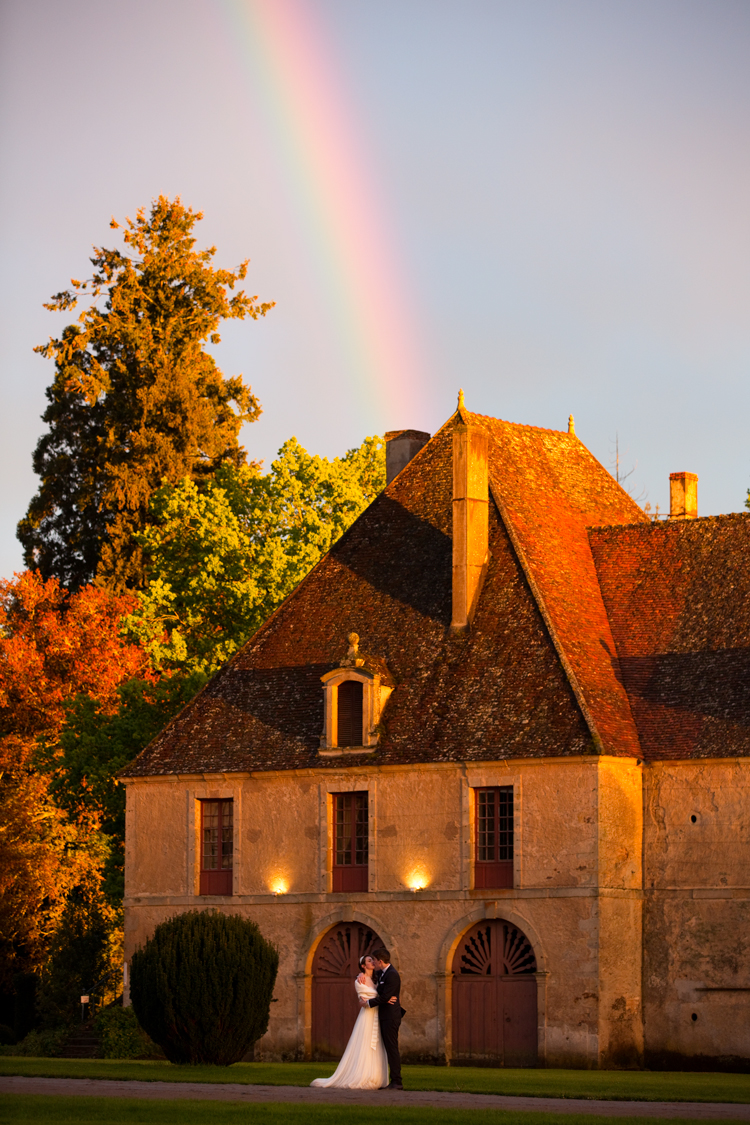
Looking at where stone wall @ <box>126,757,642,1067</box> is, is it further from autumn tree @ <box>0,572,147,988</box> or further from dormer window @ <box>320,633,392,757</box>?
autumn tree @ <box>0,572,147,988</box>

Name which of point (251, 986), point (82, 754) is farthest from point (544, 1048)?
point (82, 754)

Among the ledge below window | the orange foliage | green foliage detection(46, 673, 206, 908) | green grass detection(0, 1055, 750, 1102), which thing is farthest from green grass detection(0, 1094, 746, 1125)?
the orange foliage

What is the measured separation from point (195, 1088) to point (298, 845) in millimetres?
15357

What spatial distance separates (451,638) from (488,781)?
393cm

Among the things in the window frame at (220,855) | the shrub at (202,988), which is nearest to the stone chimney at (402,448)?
the window frame at (220,855)

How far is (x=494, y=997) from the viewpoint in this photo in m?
37.2

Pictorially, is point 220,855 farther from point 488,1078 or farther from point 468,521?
point 488,1078

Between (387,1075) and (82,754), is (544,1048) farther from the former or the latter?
(82,754)

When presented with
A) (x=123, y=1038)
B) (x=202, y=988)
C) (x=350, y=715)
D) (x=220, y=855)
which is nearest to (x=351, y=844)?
(x=350, y=715)

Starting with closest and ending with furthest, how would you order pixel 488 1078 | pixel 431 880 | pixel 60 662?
pixel 488 1078, pixel 431 880, pixel 60 662

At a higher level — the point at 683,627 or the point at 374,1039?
the point at 683,627

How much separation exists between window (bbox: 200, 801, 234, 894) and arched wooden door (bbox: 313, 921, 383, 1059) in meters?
2.89

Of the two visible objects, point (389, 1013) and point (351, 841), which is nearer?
point (389, 1013)

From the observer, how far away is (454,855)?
124 feet
